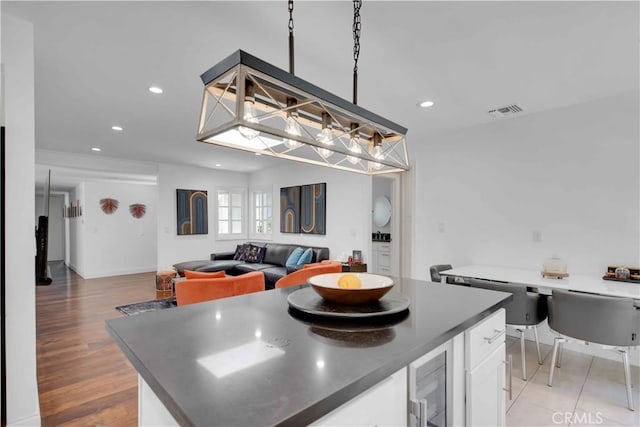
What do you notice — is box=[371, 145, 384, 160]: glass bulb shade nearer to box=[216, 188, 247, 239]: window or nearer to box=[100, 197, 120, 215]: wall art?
box=[216, 188, 247, 239]: window

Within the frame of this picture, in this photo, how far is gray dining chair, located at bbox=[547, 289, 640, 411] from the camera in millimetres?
2145

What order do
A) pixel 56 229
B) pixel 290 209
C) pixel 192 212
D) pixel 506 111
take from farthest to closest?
pixel 56 229 < pixel 192 212 < pixel 290 209 < pixel 506 111

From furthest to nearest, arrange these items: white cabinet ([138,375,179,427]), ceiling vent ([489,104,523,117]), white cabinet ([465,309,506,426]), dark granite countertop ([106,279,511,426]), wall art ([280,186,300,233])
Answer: wall art ([280,186,300,233]) < ceiling vent ([489,104,523,117]) < white cabinet ([465,309,506,426]) < white cabinet ([138,375,179,427]) < dark granite countertop ([106,279,511,426])

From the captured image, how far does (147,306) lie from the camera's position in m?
4.66

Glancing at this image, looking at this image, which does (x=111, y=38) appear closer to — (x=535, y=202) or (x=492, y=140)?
(x=492, y=140)

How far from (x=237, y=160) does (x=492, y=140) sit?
4233 mm

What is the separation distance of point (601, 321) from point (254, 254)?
5.19m

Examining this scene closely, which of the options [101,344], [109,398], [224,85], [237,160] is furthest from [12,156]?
[237,160]

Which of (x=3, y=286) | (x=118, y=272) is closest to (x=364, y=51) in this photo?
(x=3, y=286)

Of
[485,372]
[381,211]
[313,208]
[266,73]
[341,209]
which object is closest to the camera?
[266,73]

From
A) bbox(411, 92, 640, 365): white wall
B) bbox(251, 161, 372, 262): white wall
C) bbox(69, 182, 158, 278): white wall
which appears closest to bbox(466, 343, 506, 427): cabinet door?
bbox(411, 92, 640, 365): white wall

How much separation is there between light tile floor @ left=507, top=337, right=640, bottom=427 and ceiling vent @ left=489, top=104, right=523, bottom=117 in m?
2.39

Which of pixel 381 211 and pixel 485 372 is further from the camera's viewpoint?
pixel 381 211

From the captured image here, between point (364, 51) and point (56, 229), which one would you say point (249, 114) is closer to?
point (364, 51)
